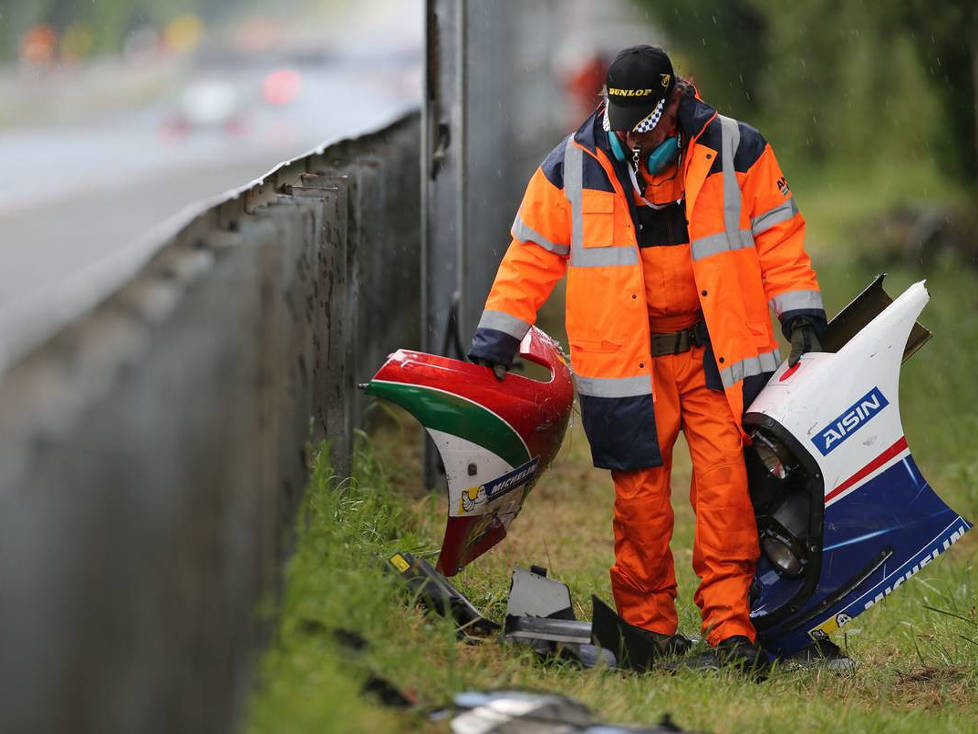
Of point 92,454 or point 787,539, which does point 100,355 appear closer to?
point 92,454

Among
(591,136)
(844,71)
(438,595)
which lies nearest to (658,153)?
(591,136)

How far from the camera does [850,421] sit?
531 centimetres

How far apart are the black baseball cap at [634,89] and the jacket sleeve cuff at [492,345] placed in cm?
75

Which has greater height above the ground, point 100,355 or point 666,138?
point 666,138

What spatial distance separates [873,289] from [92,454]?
3896mm

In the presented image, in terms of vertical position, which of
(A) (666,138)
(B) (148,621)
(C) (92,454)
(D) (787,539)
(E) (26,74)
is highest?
(E) (26,74)

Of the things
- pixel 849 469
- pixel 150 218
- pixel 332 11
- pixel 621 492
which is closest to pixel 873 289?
pixel 849 469

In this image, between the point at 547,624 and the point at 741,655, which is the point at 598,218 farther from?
the point at 741,655

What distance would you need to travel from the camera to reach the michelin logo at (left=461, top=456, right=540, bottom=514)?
17.7 ft

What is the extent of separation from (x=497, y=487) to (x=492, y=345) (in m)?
0.48

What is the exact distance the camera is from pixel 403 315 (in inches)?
356

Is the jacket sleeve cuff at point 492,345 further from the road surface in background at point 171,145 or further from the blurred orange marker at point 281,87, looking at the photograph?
the blurred orange marker at point 281,87

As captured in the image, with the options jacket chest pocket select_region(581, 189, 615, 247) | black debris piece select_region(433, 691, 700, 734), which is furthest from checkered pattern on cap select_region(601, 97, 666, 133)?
black debris piece select_region(433, 691, 700, 734)

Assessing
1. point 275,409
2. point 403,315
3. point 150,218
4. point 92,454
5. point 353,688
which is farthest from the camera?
point 150,218
